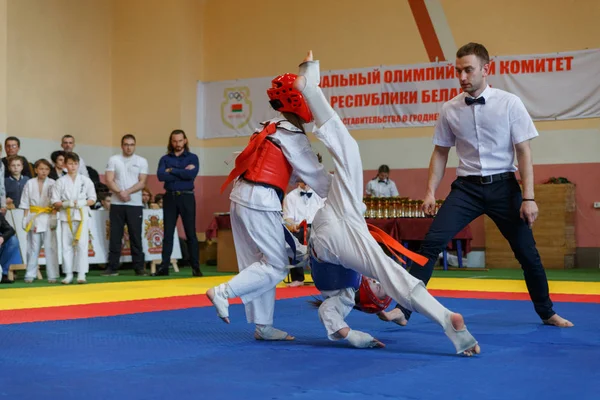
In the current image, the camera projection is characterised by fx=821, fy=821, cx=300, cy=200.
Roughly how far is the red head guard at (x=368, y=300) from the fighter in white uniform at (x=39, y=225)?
608 cm

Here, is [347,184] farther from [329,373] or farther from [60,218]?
[60,218]

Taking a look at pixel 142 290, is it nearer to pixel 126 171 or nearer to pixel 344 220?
pixel 126 171

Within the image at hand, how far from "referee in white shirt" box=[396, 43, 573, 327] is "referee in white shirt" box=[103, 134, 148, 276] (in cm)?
646

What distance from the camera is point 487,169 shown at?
4.77m

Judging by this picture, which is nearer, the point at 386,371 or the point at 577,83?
the point at 386,371

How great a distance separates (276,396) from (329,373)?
0.52 meters

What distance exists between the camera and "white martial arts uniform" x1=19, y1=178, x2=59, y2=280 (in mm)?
9492

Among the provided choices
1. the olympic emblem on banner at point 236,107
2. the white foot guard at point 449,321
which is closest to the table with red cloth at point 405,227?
the olympic emblem on banner at point 236,107

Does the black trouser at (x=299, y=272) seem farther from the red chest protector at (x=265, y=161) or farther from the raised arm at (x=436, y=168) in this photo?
the red chest protector at (x=265, y=161)

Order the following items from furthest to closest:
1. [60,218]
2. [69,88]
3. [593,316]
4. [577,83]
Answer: [69,88] < [577,83] < [60,218] < [593,316]

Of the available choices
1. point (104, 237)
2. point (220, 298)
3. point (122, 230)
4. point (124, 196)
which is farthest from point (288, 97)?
point (104, 237)

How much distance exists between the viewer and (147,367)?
3441 mm

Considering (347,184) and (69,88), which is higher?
(69,88)

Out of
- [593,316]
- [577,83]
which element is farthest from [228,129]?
[593,316]
